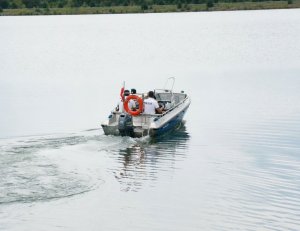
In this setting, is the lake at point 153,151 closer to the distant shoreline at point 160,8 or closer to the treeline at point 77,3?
the distant shoreline at point 160,8

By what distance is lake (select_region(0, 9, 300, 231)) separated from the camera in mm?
17281

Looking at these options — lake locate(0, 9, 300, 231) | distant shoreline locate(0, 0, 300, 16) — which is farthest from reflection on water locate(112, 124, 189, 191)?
distant shoreline locate(0, 0, 300, 16)

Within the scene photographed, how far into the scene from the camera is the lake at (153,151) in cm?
1728

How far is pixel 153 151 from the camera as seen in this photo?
23.8 metres

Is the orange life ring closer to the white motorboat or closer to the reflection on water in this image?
the white motorboat

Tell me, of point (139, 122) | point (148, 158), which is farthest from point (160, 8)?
point (148, 158)

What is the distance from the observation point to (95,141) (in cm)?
2469

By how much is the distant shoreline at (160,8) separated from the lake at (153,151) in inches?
2690

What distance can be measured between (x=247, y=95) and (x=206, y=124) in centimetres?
773

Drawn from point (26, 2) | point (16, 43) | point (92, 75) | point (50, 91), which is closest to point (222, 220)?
point (50, 91)

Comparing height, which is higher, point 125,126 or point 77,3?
point 77,3

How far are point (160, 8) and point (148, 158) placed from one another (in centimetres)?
10426

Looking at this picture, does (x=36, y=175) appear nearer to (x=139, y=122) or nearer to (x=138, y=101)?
(x=139, y=122)

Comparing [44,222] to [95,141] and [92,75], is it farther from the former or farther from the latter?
[92,75]
